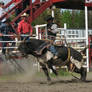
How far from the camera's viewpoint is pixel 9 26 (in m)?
13.5

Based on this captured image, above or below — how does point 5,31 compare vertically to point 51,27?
below

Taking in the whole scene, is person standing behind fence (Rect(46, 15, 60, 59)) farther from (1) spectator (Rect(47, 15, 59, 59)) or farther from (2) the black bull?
(2) the black bull

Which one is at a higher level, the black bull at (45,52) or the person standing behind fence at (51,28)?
the person standing behind fence at (51,28)

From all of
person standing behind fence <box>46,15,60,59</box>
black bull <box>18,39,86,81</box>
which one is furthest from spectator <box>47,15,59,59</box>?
black bull <box>18,39,86,81</box>

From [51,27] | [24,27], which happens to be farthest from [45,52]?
[24,27]

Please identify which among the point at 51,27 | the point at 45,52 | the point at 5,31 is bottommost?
the point at 45,52

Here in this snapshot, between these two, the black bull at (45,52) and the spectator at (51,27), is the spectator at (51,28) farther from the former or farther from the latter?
the black bull at (45,52)

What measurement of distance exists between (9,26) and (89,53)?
463cm

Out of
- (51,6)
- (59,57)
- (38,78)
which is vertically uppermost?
(51,6)

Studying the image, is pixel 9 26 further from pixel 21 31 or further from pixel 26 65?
pixel 26 65

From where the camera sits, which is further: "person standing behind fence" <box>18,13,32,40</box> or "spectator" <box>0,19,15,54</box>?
"spectator" <box>0,19,15,54</box>

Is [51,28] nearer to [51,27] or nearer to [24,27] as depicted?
[51,27]

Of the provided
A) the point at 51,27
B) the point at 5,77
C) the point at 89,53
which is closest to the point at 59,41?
the point at 51,27

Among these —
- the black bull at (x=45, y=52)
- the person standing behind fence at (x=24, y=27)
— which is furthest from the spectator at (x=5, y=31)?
the black bull at (x=45, y=52)
